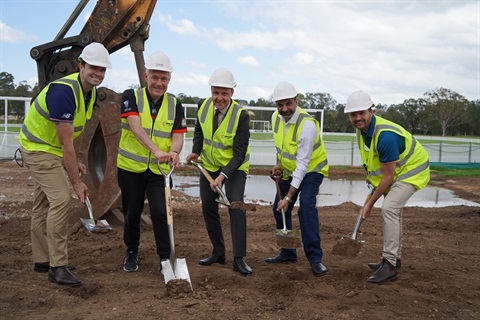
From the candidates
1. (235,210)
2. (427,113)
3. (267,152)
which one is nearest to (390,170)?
(235,210)

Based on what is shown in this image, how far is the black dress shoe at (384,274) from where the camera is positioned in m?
5.38

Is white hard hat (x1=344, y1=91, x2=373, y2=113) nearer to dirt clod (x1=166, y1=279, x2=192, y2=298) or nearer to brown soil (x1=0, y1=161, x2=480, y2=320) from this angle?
brown soil (x1=0, y1=161, x2=480, y2=320)

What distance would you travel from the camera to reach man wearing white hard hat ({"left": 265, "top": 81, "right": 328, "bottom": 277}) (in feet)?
18.2

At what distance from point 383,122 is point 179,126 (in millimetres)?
2099

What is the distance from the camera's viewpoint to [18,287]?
4.96 metres

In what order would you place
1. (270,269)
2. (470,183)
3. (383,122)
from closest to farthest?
(383,122) → (270,269) → (470,183)

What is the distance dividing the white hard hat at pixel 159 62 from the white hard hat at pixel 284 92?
44.3 inches

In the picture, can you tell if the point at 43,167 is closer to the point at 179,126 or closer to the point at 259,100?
the point at 179,126

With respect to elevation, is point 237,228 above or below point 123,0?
below

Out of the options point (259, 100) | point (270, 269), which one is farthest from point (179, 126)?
point (259, 100)

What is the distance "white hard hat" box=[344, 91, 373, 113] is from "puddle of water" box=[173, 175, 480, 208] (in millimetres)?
6627

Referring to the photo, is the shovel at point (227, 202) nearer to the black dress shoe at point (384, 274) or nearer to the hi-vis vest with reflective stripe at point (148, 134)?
the hi-vis vest with reflective stripe at point (148, 134)

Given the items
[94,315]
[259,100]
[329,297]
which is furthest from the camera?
[259,100]

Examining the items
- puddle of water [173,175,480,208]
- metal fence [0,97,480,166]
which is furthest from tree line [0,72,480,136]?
puddle of water [173,175,480,208]
